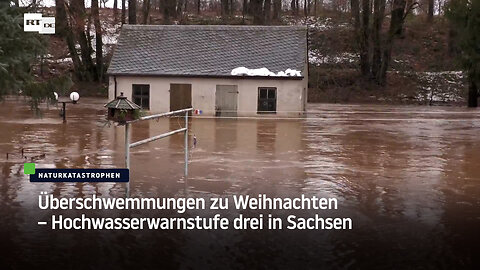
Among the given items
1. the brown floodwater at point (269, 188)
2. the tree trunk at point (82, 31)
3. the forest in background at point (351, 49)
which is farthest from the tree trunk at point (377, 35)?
the brown floodwater at point (269, 188)

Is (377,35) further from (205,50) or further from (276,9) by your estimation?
(205,50)

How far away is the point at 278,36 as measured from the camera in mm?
28000

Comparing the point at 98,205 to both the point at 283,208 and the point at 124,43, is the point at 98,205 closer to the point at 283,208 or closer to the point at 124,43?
the point at 283,208

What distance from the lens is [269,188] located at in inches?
407

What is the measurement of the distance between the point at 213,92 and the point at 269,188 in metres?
16.2

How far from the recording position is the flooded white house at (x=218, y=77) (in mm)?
25969

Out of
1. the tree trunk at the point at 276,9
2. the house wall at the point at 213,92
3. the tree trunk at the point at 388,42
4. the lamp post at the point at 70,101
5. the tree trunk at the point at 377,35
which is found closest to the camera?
the lamp post at the point at 70,101

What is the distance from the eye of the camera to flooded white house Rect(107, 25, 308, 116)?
26.0m

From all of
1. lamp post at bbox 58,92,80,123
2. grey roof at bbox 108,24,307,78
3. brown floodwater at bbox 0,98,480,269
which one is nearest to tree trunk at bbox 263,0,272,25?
grey roof at bbox 108,24,307,78

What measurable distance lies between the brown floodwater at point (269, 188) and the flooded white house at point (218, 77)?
4.56 meters

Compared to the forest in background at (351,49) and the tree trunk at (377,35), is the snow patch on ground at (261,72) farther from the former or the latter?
the tree trunk at (377,35)

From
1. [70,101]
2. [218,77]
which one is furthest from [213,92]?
[70,101]

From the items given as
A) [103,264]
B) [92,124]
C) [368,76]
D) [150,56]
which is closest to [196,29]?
[150,56]

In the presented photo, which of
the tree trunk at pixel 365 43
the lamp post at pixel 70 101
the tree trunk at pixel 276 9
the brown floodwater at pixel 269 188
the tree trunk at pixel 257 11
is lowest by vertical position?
the brown floodwater at pixel 269 188
